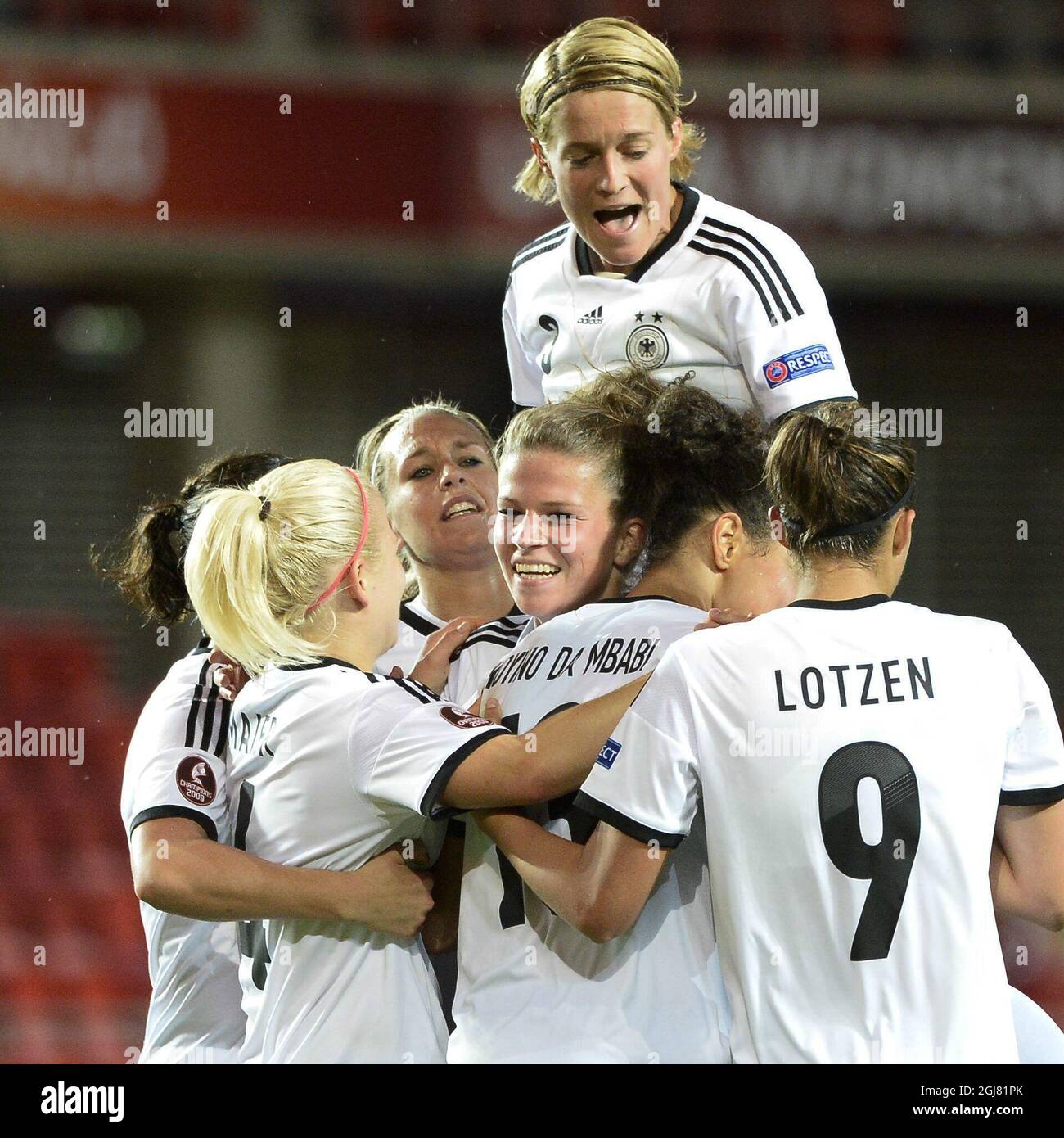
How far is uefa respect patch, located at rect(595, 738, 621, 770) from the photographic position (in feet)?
5.84

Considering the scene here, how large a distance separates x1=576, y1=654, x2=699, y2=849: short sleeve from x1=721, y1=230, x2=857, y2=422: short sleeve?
3.06 feet

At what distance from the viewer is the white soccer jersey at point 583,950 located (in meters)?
1.85

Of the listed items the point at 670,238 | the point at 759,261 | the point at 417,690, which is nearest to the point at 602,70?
the point at 670,238

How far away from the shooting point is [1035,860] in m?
1.84

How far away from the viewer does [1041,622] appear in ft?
23.7

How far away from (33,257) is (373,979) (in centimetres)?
597

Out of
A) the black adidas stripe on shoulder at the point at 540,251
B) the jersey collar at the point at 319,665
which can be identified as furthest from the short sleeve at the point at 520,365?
the jersey collar at the point at 319,665

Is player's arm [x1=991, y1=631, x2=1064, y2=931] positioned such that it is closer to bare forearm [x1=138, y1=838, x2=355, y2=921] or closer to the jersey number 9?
the jersey number 9

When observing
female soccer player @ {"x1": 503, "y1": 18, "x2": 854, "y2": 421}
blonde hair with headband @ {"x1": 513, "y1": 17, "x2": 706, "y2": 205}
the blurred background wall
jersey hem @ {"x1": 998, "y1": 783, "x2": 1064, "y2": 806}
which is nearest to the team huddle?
jersey hem @ {"x1": 998, "y1": 783, "x2": 1064, "y2": 806}

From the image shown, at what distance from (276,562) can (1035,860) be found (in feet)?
3.45

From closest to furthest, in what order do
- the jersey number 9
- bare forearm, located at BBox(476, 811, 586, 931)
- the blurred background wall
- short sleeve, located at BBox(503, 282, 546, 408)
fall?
the jersey number 9, bare forearm, located at BBox(476, 811, 586, 931), short sleeve, located at BBox(503, 282, 546, 408), the blurred background wall

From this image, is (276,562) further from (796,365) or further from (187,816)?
(796,365)

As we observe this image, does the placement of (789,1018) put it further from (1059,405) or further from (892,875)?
(1059,405)

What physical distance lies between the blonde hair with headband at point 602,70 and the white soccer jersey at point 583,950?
3.59 feet
